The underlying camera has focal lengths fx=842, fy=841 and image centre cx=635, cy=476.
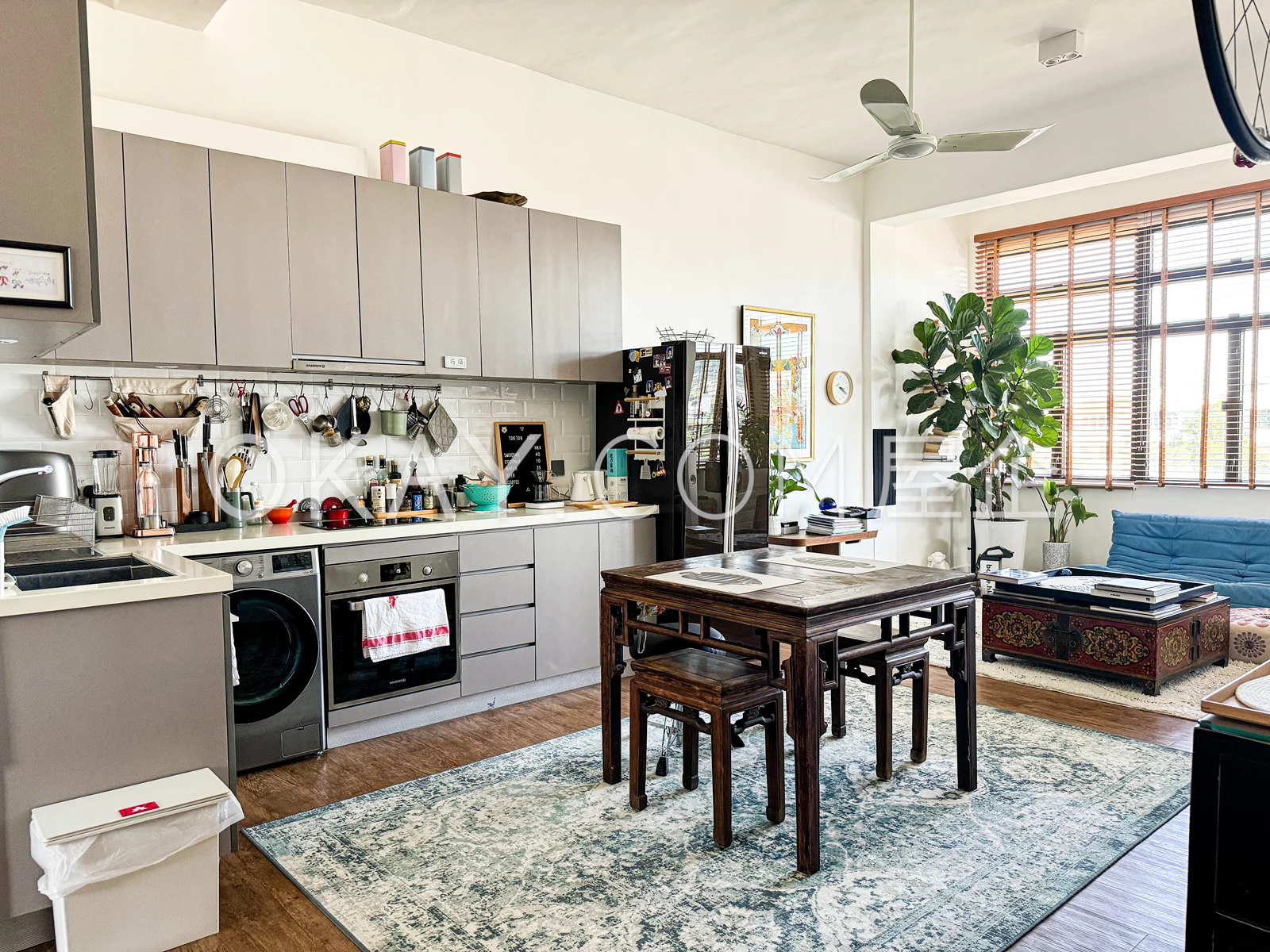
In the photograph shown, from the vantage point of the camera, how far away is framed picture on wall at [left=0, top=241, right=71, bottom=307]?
211cm

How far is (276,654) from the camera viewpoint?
340 cm

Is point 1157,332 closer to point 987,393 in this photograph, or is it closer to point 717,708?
point 987,393

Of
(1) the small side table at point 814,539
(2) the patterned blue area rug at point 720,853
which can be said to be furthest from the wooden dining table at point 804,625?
(1) the small side table at point 814,539

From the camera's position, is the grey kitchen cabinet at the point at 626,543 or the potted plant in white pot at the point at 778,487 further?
the potted plant in white pot at the point at 778,487

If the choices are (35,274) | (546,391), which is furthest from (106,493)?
(546,391)

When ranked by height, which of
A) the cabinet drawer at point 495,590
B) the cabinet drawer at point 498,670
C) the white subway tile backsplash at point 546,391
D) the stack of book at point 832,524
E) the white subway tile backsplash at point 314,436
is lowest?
the cabinet drawer at point 498,670

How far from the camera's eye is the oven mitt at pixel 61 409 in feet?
10.8

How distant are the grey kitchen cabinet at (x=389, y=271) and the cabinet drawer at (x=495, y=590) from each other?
109 centimetres

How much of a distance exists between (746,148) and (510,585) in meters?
3.67

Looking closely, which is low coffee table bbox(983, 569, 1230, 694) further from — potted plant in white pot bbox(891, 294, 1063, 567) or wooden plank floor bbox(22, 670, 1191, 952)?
potted plant in white pot bbox(891, 294, 1063, 567)

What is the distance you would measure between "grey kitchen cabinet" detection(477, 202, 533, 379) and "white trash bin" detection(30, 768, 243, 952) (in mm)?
2531

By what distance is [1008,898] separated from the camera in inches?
91.7

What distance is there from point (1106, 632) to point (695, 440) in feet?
7.75

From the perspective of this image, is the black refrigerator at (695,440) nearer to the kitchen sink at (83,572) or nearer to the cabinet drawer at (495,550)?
the cabinet drawer at (495,550)
